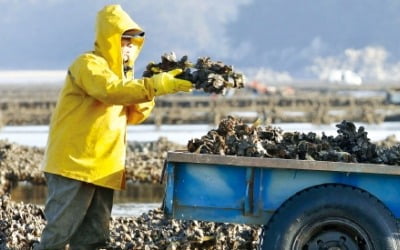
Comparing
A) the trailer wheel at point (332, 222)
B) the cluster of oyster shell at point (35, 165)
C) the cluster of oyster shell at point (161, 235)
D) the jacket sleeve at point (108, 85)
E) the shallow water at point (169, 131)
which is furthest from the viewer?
the shallow water at point (169, 131)

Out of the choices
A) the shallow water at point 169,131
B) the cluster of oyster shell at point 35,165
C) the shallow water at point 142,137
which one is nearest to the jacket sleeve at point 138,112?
the shallow water at point 142,137

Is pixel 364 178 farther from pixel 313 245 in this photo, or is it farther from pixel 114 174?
pixel 114 174

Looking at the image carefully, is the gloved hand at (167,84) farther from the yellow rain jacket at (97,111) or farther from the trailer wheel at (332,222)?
the trailer wheel at (332,222)

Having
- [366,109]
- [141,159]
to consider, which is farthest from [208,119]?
[141,159]

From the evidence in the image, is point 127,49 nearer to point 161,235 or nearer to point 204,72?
point 204,72

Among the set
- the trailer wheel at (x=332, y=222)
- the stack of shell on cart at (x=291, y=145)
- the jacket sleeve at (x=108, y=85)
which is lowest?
the trailer wheel at (x=332, y=222)

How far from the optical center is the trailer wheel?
8.09 metres

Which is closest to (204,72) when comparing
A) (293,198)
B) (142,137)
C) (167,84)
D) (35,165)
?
(167,84)

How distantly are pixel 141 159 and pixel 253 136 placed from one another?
472 inches

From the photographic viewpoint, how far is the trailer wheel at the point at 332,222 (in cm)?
809

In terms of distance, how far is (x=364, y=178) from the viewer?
8.20 meters

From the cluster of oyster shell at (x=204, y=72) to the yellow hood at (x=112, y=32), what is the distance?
0.42m

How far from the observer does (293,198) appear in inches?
323

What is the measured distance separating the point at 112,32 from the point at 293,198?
1.56m
